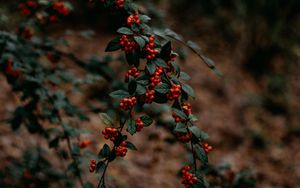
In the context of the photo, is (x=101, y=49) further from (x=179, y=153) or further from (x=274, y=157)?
(x=274, y=157)

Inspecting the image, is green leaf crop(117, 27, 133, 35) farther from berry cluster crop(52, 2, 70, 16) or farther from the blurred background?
the blurred background

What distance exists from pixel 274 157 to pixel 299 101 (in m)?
0.92

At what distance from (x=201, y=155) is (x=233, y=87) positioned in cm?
305

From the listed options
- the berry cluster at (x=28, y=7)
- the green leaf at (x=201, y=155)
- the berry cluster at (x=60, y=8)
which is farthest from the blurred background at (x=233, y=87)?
the green leaf at (x=201, y=155)

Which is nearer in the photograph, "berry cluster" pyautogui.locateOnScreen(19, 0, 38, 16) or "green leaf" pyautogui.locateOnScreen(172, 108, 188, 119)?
"green leaf" pyautogui.locateOnScreen(172, 108, 188, 119)

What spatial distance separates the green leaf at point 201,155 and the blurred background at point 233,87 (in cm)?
181

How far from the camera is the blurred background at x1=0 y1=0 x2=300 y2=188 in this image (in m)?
3.25

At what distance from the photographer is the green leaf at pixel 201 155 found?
45.5 inches

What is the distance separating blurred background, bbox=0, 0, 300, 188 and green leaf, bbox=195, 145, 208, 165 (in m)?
1.81

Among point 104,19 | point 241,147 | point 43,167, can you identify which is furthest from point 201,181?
point 104,19

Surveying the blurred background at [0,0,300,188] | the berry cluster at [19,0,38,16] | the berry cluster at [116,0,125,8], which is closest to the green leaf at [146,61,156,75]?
the berry cluster at [116,0,125,8]

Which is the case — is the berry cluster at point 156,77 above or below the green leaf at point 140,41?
below

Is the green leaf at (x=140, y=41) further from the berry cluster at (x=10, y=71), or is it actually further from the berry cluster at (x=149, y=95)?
the berry cluster at (x=10, y=71)

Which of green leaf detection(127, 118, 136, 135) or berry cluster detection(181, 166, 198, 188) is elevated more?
green leaf detection(127, 118, 136, 135)
